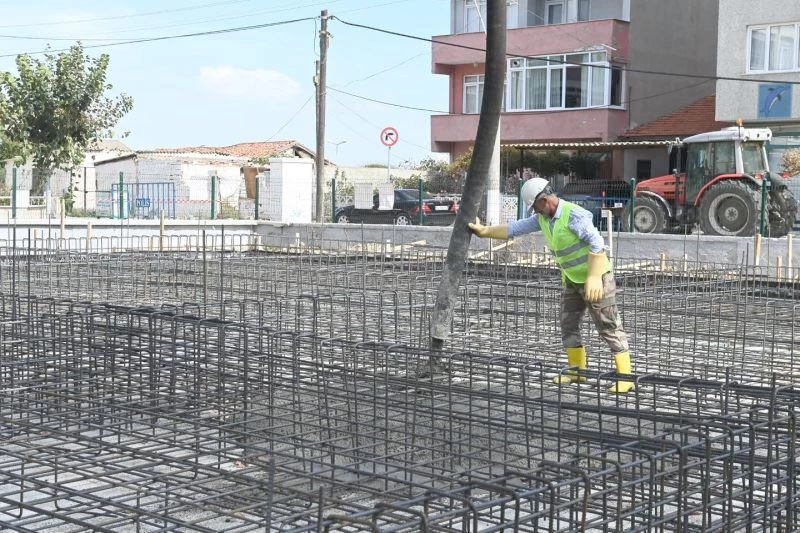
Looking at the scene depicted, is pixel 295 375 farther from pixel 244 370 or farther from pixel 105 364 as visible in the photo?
pixel 105 364

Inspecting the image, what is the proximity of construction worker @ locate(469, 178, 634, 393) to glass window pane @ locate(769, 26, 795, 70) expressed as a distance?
63.2 ft

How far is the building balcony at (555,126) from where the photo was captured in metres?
30.0

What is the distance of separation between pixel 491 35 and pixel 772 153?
1898cm

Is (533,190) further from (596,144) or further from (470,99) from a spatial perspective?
(470,99)

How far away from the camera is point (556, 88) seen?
102ft

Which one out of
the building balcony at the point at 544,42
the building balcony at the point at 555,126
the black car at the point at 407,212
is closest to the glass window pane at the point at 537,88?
the building balcony at the point at 555,126

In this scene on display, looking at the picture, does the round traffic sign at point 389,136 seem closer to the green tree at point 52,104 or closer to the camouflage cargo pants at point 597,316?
the green tree at point 52,104

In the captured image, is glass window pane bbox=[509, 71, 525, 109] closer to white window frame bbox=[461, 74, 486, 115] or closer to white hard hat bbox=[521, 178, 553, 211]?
white window frame bbox=[461, 74, 486, 115]

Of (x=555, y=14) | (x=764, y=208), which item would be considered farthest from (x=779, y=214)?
(x=555, y=14)

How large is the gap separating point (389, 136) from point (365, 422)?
1996 centimetres

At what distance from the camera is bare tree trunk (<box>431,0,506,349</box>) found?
7766mm

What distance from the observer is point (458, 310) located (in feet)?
34.2

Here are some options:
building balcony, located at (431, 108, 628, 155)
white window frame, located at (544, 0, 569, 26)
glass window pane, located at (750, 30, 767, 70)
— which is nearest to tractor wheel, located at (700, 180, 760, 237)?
glass window pane, located at (750, 30, 767, 70)

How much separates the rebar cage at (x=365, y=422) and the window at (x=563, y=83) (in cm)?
1814
